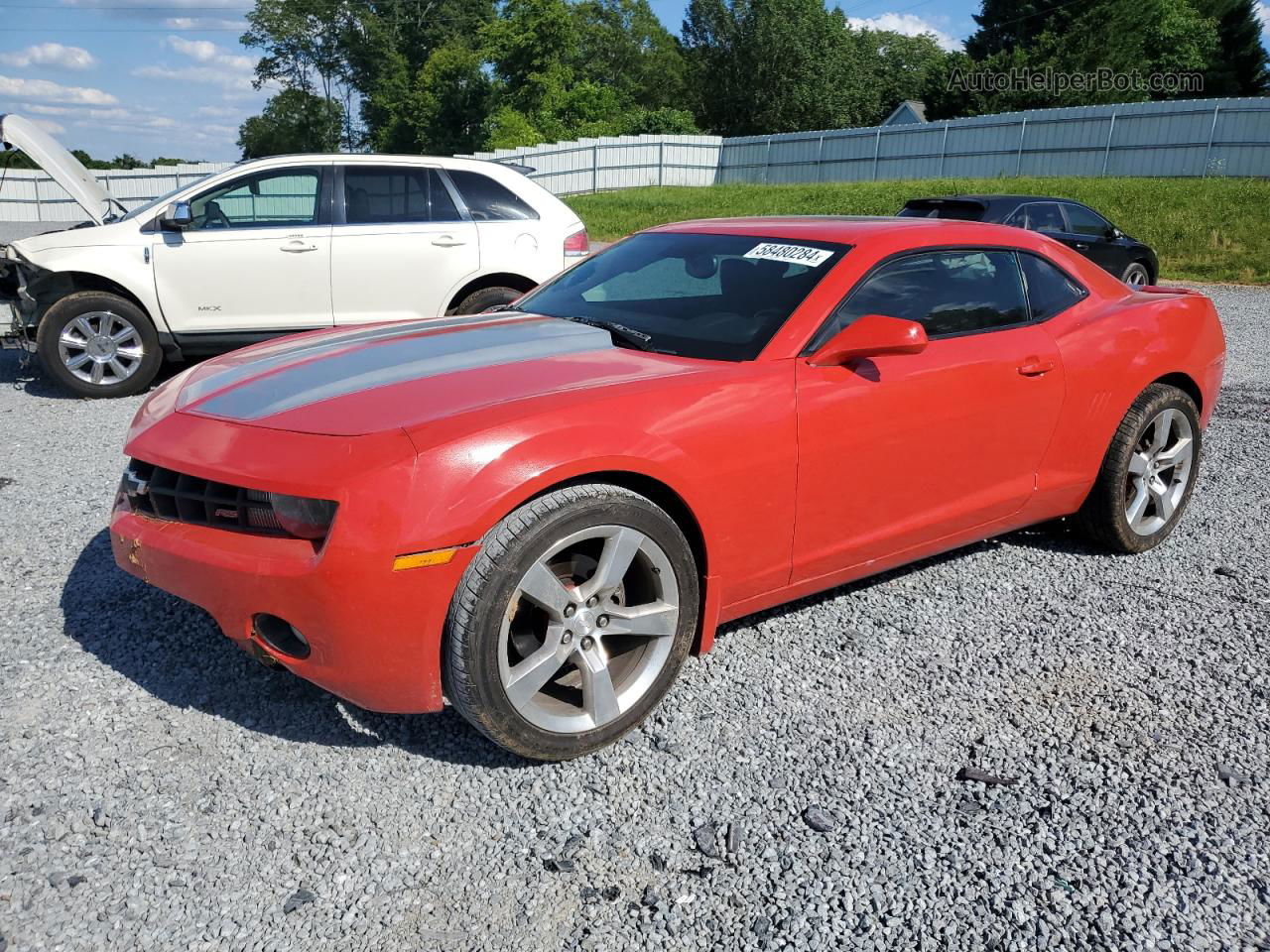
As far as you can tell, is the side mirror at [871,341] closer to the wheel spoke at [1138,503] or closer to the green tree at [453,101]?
the wheel spoke at [1138,503]

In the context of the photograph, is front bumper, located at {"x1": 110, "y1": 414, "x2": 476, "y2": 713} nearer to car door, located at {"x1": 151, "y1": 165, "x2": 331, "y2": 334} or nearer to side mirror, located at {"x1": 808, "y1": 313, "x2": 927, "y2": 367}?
side mirror, located at {"x1": 808, "y1": 313, "x2": 927, "y2": 367}

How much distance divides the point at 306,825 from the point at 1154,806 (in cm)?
219

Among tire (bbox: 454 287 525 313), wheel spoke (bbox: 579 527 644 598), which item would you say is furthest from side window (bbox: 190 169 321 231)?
wheel spoke (bbox: 579 527 644 598)

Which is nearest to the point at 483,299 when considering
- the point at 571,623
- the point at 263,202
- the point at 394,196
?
the point at 394,196

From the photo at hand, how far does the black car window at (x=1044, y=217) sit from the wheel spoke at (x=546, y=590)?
11491 mm

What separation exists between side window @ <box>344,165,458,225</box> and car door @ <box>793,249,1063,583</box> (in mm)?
5003

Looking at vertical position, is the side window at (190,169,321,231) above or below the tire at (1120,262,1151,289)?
above

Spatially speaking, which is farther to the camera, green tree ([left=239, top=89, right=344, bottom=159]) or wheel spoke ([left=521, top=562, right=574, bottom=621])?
green tree ([left=239, top=89, right=344, bottom=159])

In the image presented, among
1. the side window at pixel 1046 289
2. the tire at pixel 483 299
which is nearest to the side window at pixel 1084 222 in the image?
the tire at pixel 483 299

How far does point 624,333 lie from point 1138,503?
Result: 8.28ft

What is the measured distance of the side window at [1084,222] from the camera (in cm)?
1332

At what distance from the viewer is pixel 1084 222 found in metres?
13.5

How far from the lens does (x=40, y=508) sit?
4.82 meters

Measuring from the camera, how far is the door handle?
12.2 feet
